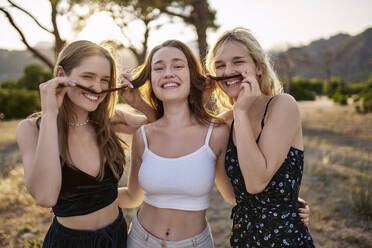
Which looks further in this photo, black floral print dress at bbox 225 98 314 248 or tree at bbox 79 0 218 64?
tree at bbox 79 0 218 64

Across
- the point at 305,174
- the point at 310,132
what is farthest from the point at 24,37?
the point at 310,132

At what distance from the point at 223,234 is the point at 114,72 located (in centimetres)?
265

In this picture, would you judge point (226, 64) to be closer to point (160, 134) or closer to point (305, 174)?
point (160, 134)

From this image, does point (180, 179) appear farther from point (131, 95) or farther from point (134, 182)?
point (131, 95)

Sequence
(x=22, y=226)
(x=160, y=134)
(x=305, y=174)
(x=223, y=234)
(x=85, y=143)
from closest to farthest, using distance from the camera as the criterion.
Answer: (x=85, y=143) < (x=160, y=134) < (x=223, y=234) < (x=22, y=226) < (x=305, y=174)

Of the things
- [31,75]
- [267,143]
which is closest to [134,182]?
[267,143]

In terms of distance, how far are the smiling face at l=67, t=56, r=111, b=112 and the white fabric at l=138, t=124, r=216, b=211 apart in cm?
58

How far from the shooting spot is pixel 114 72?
2119 millimetres

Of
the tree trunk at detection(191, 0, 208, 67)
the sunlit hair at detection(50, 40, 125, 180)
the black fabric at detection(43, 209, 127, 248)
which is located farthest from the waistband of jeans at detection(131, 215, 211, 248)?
the tree trunk at detection(191, 0, 208, 67)

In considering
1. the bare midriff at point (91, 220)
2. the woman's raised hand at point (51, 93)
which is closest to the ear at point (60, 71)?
the woman's raised hand at point (51, 93)

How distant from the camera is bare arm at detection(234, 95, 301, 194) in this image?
1.58 metres

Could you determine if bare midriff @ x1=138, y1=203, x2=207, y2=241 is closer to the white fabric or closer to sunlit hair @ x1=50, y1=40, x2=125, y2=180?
the white fabric

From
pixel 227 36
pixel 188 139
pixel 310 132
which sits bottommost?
pixel 310 132

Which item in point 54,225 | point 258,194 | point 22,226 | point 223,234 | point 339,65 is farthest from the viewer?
point 339,65
